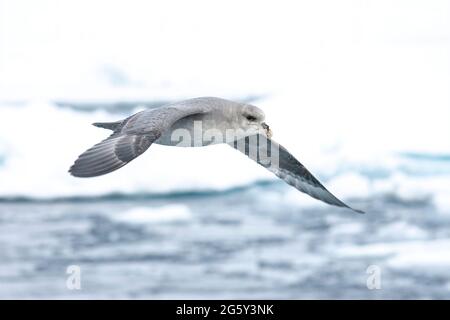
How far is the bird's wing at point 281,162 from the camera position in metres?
6.86

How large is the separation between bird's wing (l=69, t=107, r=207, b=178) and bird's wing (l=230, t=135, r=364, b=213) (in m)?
1.08

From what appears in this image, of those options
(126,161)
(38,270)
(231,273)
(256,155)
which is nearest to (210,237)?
(231,273)

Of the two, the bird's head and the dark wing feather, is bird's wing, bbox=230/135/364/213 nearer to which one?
the bird's head

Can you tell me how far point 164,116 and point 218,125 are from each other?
0.69 metres

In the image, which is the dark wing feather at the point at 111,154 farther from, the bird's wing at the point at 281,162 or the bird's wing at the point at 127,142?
the bird's wing at the point at 281,162

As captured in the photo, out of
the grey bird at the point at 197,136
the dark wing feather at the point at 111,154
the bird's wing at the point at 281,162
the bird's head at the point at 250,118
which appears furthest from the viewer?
the bird's wing at the point at 281,162

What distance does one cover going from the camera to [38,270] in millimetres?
23859

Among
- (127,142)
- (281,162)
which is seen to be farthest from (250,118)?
(127,142)

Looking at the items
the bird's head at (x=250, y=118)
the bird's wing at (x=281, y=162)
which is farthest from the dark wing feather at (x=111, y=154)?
the bird's wing at (x=281, y=162)

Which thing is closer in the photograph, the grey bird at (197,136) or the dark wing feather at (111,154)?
the dark wing feather at (111,154)

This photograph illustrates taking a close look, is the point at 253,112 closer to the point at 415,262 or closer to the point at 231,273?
the point at 415,262

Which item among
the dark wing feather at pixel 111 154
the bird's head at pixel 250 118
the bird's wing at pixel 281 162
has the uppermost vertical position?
the bird's head at pixel 250 118

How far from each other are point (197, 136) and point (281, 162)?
1174 millimetres

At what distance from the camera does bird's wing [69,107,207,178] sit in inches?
197
